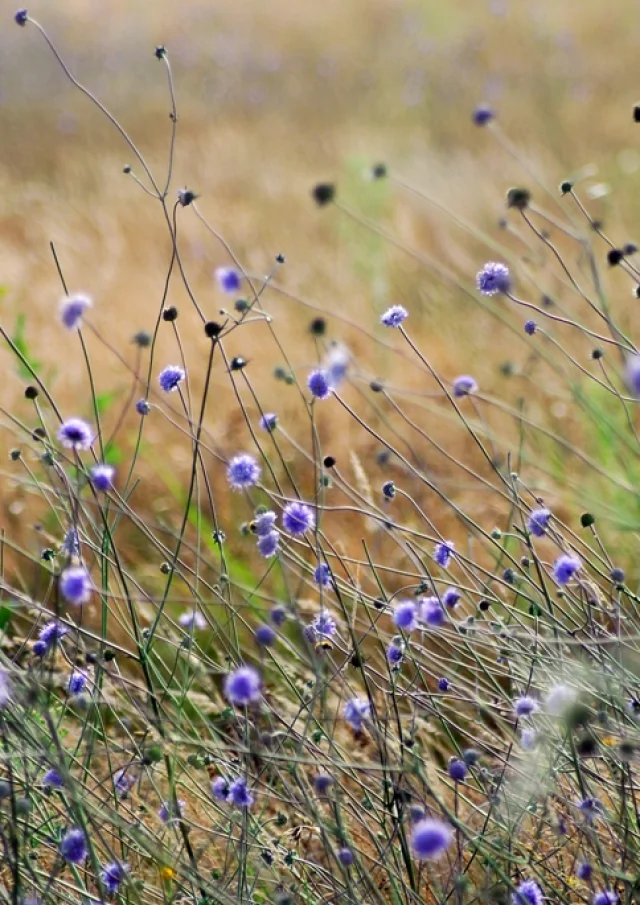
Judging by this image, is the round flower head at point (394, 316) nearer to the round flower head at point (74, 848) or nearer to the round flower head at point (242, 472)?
the round flower head at point (242, 472)

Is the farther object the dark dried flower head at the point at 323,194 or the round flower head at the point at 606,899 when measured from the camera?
the dark dried flower head at the point at 323,194

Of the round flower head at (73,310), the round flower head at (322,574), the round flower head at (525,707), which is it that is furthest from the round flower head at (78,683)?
the round flower head at (525,707)

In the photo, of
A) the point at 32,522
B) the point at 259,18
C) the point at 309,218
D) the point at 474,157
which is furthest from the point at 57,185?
the point at 259,18

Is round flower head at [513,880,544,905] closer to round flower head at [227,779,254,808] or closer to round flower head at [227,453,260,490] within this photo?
round flower head at [227,779,254,808]

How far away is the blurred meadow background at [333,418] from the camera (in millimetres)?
1497

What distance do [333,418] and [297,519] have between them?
76.0 inches

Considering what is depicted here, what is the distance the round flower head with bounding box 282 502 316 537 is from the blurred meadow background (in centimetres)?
4

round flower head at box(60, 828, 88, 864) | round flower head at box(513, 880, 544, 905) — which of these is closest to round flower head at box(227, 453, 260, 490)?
round flower head at box(60, 828, 88, 864)

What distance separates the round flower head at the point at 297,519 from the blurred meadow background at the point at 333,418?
0.12 feet

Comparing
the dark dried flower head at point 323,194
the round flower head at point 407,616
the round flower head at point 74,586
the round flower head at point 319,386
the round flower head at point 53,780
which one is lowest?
the round flower head at point 53,780

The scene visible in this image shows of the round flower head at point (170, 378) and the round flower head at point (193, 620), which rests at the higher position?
the round flower head at point (170, 378)

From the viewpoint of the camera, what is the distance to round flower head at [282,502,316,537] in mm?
1523

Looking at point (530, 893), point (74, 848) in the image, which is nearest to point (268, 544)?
point (74, 848)

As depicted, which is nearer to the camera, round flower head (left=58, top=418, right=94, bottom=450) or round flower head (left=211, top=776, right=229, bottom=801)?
round flower head (left=58, top=418, right=94, bottom=450)
